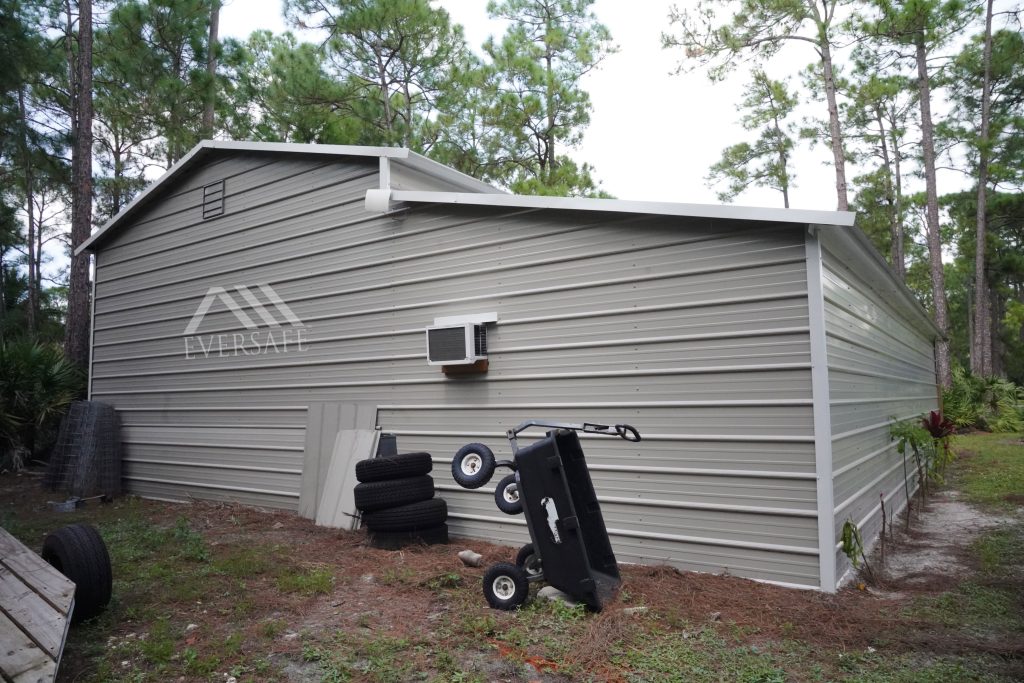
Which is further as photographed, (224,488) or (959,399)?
(959,399)

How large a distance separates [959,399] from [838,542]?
15430mm

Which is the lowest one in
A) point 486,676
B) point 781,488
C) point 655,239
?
point 486,676

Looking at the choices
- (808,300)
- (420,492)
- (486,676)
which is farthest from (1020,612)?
(420,492)

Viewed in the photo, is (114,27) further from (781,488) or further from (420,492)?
(781,488)

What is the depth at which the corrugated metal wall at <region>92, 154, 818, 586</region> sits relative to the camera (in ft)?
14.6

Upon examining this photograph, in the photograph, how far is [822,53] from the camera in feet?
52.9

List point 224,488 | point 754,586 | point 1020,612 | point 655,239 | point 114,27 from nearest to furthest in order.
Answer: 1. point 1020,612
2. point 754,586
3. point 655,239
4. point 224,488
5. point 114,27

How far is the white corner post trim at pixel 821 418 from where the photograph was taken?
13.6 ft

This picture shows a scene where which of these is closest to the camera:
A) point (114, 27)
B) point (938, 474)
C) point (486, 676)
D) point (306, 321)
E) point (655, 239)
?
point (486, 676)

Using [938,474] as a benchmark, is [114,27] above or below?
above

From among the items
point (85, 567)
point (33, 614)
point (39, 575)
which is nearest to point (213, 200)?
point (85, 567)

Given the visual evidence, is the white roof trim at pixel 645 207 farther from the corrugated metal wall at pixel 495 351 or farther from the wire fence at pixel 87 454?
the wire fence at pixel 87 454

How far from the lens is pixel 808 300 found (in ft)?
14.1

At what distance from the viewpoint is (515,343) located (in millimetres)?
5621
